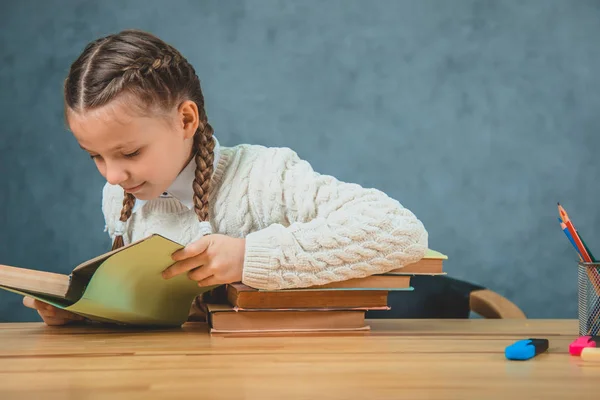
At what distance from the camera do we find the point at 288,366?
0.89m

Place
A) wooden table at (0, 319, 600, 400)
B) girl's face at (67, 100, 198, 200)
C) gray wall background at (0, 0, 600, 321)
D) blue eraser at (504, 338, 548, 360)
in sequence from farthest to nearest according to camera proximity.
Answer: gray wall background at (0, 0, 600, 321) → girl's face at (67, 100, 198, 200) → blue eraser at (504, 338, 548, 360) → wooden table at (0, 319, 600, 400)

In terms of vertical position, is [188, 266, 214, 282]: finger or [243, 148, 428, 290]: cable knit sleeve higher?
[243, 148, 428, 290]: cable knit sleeve

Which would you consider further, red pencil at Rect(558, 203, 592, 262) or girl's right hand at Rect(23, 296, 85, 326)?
girl's right hand at Rect(23, 296, 85, 326)

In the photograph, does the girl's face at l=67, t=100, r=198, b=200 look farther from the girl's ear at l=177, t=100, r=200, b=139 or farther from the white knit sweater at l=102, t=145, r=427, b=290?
A: the white knit sweater at l=102, t=145, r=427, b=290

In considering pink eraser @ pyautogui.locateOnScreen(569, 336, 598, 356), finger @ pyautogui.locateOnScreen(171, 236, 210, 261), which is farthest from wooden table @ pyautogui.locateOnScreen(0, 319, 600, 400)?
finger @ pyautogui.locateOnScreen(171, 236, 210, 261)

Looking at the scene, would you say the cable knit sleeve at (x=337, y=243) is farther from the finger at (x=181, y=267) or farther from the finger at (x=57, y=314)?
the finger at (x=57, y=314)

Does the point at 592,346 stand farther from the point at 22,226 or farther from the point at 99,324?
the point at 22,226

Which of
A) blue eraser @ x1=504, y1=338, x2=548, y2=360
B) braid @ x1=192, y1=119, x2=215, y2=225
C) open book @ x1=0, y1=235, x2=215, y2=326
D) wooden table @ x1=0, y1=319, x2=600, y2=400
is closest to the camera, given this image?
wooden table @ x1=0, y1=319, x2=600, y2=400

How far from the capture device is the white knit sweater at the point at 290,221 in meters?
1.16

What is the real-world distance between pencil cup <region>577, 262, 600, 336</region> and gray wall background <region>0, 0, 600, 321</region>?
1280mm

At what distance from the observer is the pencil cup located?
106cm

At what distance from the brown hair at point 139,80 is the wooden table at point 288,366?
0.31 metres

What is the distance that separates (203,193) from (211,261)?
9.6 inches

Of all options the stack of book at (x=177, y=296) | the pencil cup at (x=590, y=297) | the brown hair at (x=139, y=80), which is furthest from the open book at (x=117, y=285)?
the pencil cup at (x=590, y=297)
